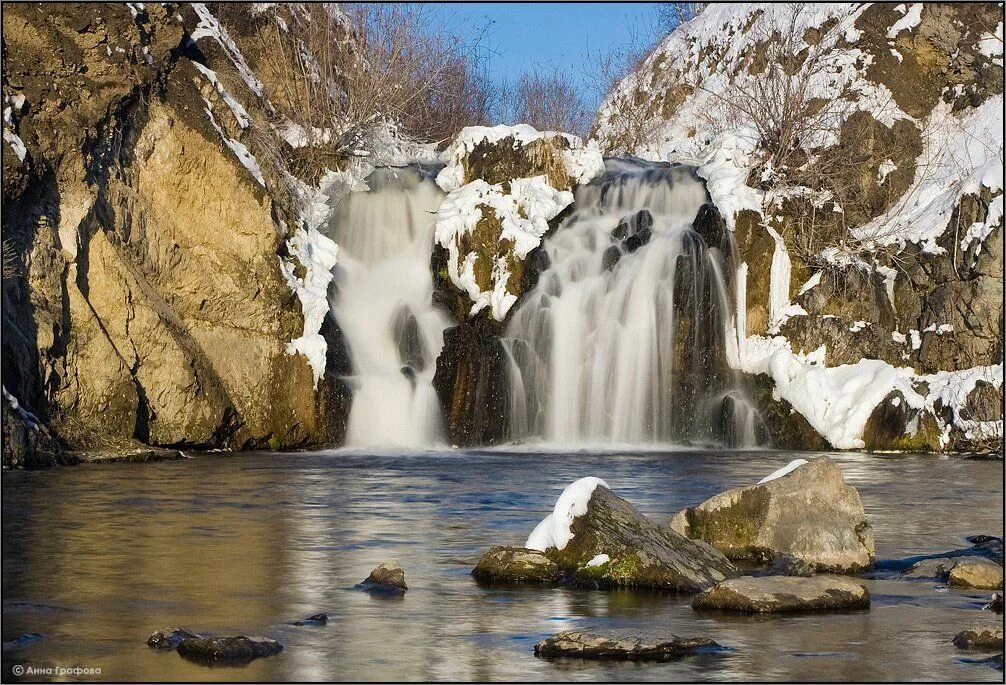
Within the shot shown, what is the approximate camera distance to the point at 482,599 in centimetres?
1041

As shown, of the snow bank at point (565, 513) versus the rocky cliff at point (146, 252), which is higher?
the rocky cliff at point (146, 252)

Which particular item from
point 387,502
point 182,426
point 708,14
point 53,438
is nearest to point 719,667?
point 387,502

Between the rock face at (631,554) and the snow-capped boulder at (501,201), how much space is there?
16174 mm

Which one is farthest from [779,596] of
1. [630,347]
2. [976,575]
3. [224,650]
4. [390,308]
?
[390,308]

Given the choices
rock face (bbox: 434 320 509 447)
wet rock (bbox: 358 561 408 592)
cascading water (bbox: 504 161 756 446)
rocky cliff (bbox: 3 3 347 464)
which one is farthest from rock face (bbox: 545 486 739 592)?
rock face (bbox: 434 320 509 447)

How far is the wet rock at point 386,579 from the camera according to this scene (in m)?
10.8

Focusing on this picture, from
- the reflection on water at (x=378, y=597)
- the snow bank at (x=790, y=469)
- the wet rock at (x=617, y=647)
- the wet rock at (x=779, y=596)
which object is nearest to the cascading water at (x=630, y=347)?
the reflection on water at (x=378, y=597)

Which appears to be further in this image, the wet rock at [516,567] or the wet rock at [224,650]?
the wet rock at [516,567]

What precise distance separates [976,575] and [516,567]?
3.42 meters

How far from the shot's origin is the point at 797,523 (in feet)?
39.5

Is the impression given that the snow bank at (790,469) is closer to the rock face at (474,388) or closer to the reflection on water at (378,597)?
the reflection on water at (378,597)

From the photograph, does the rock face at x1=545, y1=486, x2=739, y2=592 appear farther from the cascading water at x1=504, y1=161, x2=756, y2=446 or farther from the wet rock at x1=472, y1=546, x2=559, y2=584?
the cascading water at x1=504, y1=161, x2=756, y2=446

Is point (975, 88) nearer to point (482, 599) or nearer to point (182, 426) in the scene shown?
point (182, 426)

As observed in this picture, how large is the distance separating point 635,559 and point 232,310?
16.3 m
